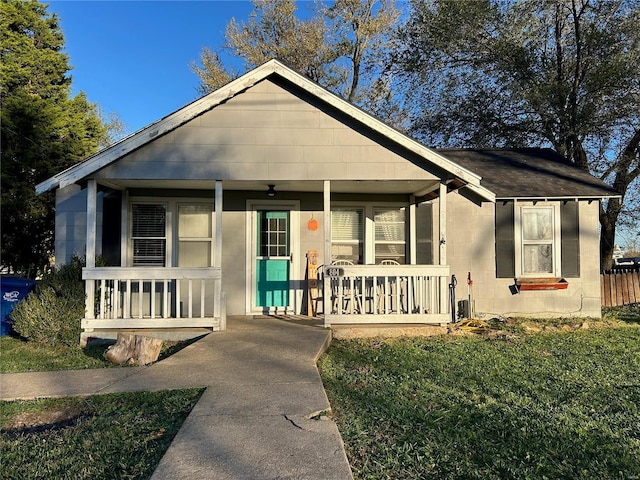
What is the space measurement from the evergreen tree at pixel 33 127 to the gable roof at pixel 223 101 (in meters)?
6.74

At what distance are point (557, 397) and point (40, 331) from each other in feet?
23.2

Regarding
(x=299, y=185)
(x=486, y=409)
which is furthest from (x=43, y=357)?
(x=486, y=409)

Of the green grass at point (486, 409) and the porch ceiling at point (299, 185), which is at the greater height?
the porch ceiling at point (299, 185)

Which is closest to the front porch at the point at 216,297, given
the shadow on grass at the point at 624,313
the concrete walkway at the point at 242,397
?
the concrete walkway at the point at 242,397

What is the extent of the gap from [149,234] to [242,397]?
5.44m

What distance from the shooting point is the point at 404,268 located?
7648mm

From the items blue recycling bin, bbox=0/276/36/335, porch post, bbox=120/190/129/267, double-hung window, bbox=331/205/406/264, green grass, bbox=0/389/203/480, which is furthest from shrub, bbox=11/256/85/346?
double-hung window, bbox=331/205/406/264

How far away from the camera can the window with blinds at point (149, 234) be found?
8797 millimetres

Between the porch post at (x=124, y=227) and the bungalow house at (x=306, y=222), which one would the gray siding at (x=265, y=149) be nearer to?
the bungalow house at (x=306, y=222)

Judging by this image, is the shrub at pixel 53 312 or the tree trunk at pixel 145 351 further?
the shrub at pixel 53 312

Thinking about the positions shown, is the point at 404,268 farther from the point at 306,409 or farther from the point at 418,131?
the point at 418,131

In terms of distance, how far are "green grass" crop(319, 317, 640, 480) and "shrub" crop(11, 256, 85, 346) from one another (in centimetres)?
407

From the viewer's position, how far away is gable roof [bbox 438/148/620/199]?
9.03 meters

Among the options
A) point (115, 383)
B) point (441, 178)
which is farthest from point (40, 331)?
point (441, 178)
